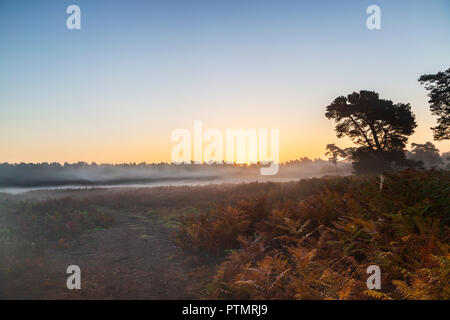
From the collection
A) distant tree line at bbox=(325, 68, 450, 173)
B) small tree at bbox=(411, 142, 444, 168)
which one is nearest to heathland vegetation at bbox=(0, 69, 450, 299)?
distant tree line at bbox=(325, 68, 450, 173)

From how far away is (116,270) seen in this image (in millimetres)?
7461

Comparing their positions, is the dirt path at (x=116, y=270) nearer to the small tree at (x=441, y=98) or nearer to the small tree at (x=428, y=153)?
the small tree at (x=441, y=98)

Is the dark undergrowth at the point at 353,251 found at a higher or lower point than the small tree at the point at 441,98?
lower

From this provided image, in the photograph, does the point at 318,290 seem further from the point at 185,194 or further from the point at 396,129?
the point at 396,129

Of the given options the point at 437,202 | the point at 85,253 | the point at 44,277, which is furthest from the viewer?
the point at 85,253

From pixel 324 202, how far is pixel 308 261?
132 inches

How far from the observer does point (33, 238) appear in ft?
34.0

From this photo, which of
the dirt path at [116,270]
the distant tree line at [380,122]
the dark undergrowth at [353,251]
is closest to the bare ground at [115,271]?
the dirt path at [116,270]

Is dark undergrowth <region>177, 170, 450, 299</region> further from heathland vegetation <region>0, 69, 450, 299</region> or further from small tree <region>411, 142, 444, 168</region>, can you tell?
small tree <region>411, 142, 444, 168</region>

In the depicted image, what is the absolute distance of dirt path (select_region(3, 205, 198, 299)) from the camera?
19.6 ft

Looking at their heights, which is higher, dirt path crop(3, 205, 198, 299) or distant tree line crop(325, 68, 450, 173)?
distant tree line crop(325, 68, 450, 173)

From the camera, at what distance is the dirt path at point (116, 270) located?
5.97 metres

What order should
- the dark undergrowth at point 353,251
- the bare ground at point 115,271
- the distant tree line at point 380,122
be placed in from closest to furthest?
the dark undergrowth at point 353,251, the bare ground at point 115,271, the distant tree line at point 380,122
